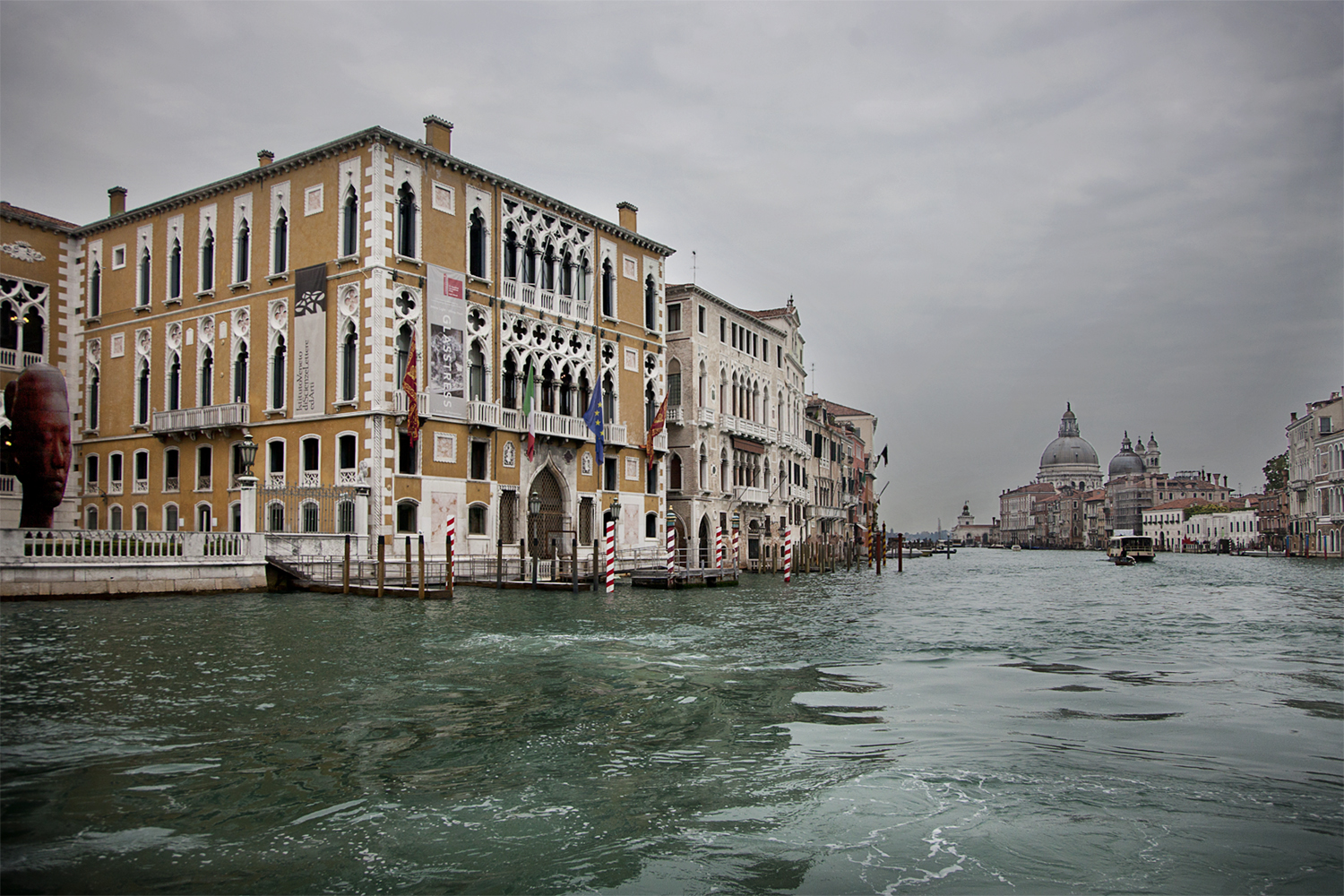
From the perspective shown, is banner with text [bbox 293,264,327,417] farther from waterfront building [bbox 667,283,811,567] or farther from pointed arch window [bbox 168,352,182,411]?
waterfront building [bbox 667,283,811,567]

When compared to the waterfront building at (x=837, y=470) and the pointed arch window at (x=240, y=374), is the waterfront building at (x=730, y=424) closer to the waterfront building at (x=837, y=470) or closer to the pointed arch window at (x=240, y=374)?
the waterfront building at (x=837, y=470)

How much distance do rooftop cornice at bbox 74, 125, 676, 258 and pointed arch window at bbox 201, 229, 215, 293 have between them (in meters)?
1.14

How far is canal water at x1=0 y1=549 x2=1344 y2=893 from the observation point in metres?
4.61

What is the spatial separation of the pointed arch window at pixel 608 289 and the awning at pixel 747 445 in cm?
954

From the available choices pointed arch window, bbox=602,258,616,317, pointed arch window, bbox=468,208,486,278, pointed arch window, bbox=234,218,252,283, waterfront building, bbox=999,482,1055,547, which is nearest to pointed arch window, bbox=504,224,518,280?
pointed arch window, bbox=468,208,486,278

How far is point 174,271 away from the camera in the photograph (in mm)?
29172

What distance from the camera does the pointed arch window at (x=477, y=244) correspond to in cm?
2732

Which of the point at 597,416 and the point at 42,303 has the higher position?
the point at 42,303

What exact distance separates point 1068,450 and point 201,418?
581 feet

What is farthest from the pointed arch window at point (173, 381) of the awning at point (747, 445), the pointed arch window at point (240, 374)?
the awning at point (747, 445)

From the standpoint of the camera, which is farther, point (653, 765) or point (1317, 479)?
point (1317, 479)

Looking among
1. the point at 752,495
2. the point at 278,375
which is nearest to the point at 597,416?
the point at 278,375

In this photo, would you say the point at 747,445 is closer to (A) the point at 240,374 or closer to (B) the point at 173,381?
(A) the point at 240,374

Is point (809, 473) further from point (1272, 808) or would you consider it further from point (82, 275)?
point (1272, 808)
